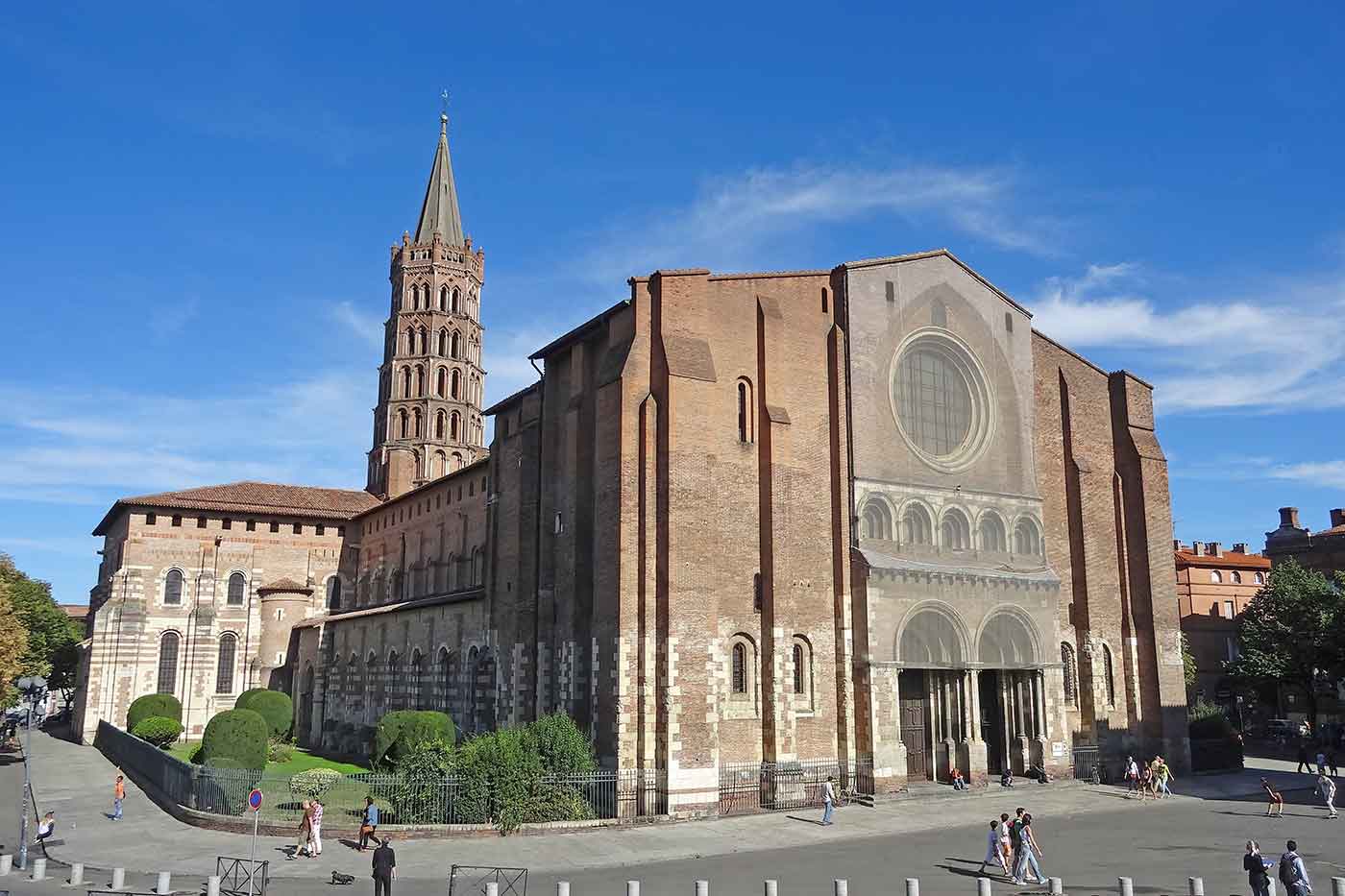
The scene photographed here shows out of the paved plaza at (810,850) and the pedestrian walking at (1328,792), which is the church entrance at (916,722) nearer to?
the paved plaza at (810,850)

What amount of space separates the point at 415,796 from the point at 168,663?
37.3m

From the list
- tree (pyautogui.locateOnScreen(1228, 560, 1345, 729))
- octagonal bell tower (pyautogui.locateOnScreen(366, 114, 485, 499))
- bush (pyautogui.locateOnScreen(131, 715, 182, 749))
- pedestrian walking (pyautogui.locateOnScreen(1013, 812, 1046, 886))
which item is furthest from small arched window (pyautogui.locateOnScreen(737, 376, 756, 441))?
octagonal bell tower (pyautogui.locateOnScreen(366, 114, 485, 499))

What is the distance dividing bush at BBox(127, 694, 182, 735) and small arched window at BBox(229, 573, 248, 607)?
8.17m

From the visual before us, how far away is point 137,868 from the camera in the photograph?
1961 cm

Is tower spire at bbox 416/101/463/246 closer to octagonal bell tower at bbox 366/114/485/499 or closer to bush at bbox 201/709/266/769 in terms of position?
octagonal bell tower at bbox 366/114/485/499

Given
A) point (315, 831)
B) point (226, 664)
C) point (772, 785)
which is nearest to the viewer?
point (315, 831)

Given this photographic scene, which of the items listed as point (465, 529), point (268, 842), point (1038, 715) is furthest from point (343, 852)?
point (465, 529)

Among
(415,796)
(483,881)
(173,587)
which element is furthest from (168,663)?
(483,881)

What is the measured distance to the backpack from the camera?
14555mm

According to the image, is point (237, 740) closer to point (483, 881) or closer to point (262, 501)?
point (483, 881)

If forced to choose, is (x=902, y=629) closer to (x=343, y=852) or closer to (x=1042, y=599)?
(x=1042, y=599)

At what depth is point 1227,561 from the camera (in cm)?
6794

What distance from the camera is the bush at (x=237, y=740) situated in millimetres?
30172

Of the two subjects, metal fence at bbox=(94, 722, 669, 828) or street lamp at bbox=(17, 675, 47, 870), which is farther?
metal fence at bbox=(94, 722, 669, 828)
